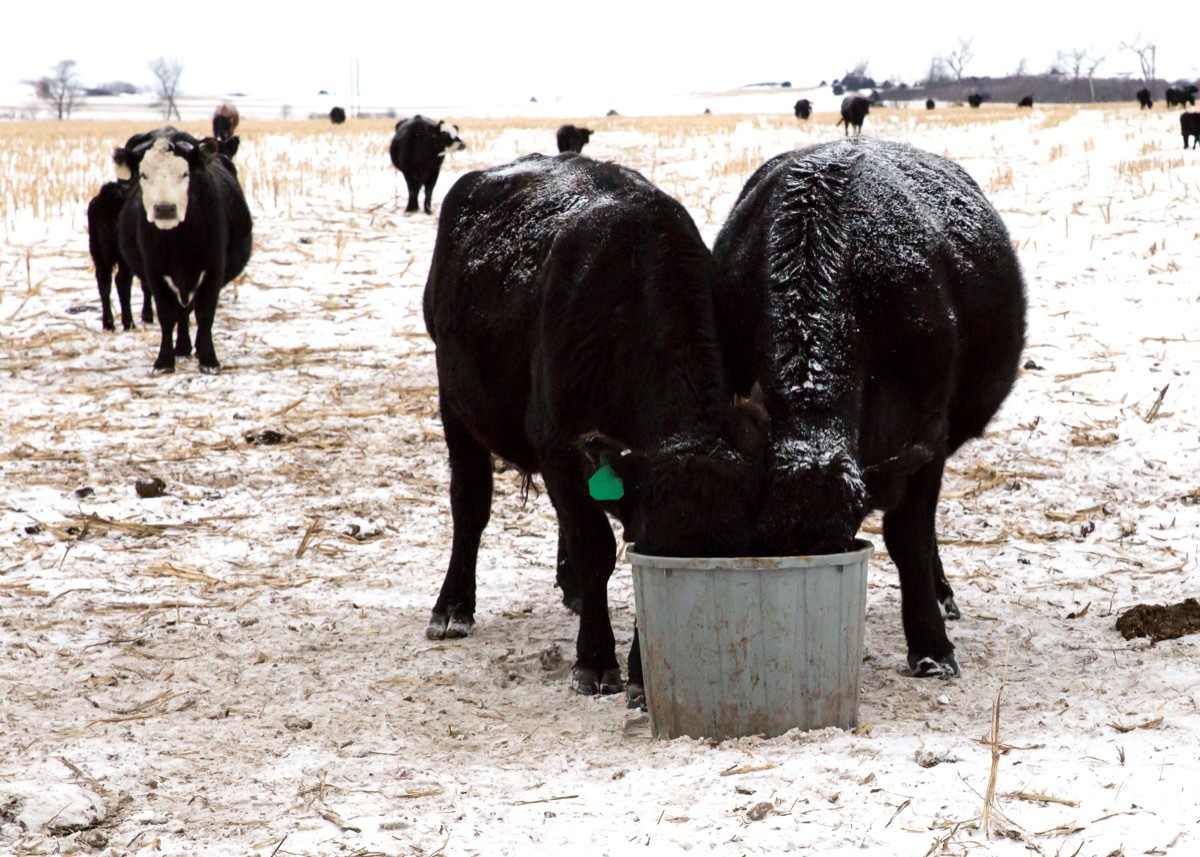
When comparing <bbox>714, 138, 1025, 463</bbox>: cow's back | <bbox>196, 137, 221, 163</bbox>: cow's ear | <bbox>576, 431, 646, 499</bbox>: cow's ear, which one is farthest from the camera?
<bbox>196, 137, 221, 163</bbox>: cow's ear

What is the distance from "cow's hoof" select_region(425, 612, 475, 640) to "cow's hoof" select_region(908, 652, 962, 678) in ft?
6.04

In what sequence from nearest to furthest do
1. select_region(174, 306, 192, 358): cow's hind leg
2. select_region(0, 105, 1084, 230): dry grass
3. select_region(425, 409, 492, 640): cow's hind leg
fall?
select_region(425, 409, 492, 640): cow's hind leg
select_region(174, 306, 192, 358): cow's hind leg
select_region(0, 105, 1084, 230): dry grass

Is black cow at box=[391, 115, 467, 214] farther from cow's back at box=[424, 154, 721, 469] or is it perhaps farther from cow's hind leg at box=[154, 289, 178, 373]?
cow's back at box=[424, 154, 721, 469]

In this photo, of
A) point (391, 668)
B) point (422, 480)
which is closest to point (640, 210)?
point (391, 668)

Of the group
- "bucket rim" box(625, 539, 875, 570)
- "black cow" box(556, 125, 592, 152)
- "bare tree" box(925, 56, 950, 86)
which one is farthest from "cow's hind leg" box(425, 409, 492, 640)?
"bare tree" box(925, 56, 950, 86)

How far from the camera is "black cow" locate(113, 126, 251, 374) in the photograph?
10477mm

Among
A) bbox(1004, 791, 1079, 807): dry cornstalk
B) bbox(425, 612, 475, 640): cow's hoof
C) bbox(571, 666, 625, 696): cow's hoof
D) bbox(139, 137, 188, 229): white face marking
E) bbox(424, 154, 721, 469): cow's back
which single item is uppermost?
bbox(139, 137, 188, 229): white face marking

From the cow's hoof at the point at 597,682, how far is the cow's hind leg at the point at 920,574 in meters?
1.08

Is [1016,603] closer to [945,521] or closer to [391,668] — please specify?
[945,521]

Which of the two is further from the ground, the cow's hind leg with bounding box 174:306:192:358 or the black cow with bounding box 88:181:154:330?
the black cow with bounding box 88:181:154:330

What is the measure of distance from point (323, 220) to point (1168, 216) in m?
10.5

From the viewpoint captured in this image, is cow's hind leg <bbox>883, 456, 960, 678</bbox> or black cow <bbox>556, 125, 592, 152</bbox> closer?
cow's hind leg <bbox>883, 456, 960, 678</bbox>

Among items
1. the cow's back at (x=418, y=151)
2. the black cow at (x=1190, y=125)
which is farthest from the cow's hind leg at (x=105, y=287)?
the black cow at (x=1190, y=125)

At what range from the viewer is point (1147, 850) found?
2811 mm
